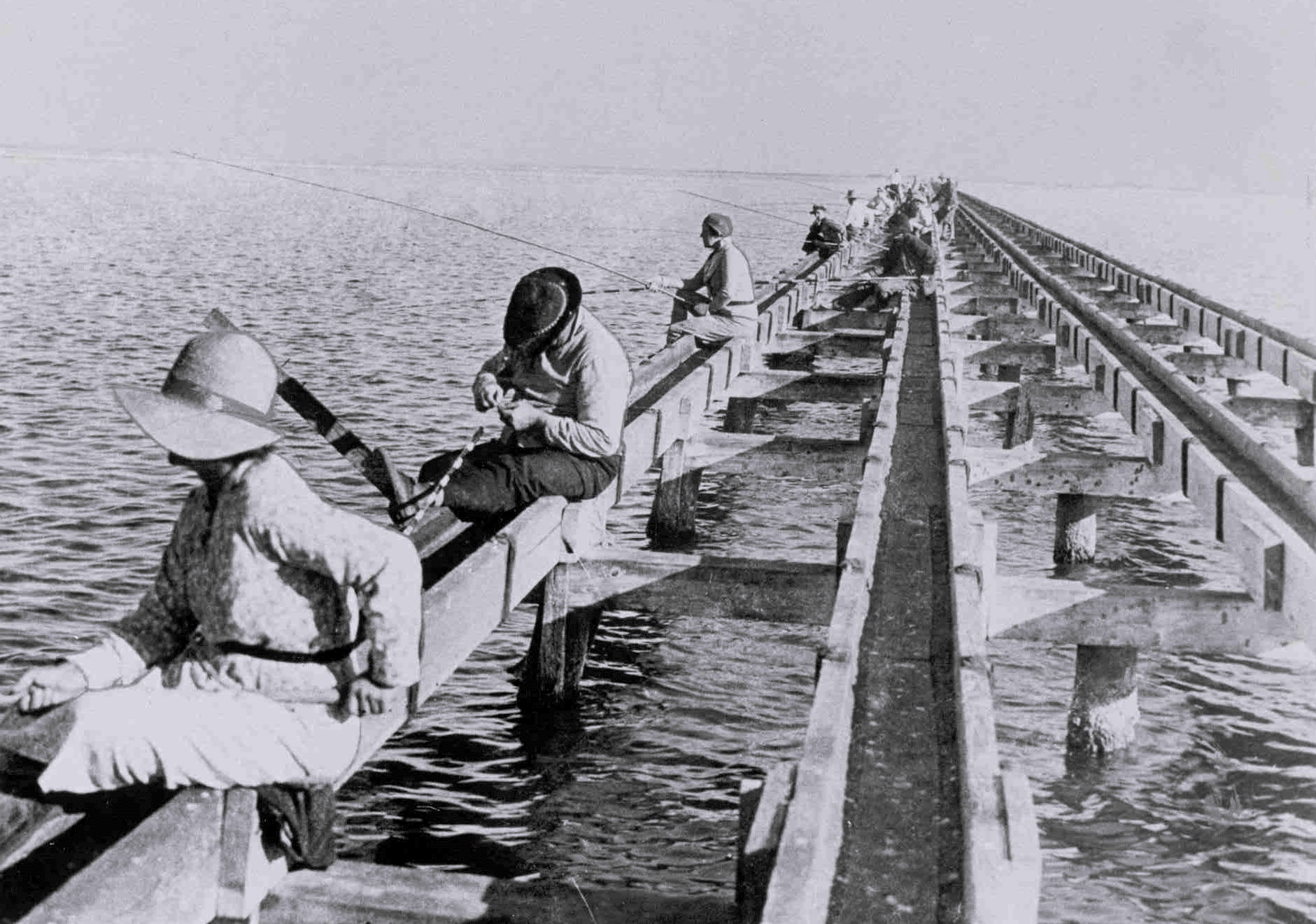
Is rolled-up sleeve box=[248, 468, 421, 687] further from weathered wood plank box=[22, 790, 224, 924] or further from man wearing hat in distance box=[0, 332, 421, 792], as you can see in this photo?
weathered wood plank box=[22, 790, 224, 924]

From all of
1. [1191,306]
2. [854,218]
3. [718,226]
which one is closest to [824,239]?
[854,218]

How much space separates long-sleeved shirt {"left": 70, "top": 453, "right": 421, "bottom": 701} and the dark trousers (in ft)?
7.38

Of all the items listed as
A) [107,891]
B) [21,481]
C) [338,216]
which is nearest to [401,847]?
[107,891]

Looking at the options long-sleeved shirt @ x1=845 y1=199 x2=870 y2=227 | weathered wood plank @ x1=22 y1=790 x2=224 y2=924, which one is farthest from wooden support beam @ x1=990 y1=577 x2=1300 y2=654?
long-sleeved shirt @ x1=845 y1=199 x2=870 y2=227

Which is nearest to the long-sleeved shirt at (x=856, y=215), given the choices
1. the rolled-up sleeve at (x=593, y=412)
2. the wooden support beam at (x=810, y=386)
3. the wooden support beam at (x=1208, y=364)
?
the wooden support beam at (x=1208, y=364)

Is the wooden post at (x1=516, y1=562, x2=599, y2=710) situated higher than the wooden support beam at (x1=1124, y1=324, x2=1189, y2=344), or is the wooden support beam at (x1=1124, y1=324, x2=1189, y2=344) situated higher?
the wooden support beam at (x1=1124, y1=324, x2=1189, y2=344)

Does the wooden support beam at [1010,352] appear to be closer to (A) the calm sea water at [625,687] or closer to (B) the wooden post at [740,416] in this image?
(A) the calm sea water at [625,687]

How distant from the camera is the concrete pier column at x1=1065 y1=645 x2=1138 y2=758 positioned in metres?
7.28

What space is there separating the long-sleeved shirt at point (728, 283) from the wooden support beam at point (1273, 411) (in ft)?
14.7

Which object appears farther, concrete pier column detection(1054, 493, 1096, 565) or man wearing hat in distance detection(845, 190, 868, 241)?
man wearing hat in distance detection(845, 190, 868, 241)

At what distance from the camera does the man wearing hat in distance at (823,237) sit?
76.0 feet

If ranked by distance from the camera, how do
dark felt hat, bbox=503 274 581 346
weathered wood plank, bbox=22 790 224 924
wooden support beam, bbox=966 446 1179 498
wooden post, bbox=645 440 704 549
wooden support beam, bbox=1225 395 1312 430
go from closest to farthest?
weathered wood plank, bbox=22 790 224 924 → dark felt hat, bbox=503 274 581 346 → wooden support beam, bbox=966 446 1179 498 → wooden post, bbox=645 440 704 549 → wooden support beam, bbox=1225 395 1312 430

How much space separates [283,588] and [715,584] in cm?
349

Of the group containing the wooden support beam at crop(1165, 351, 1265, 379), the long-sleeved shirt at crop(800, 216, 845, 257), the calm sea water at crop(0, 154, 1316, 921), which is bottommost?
the calm sea water at crop(0, 154, 1316, 921)
